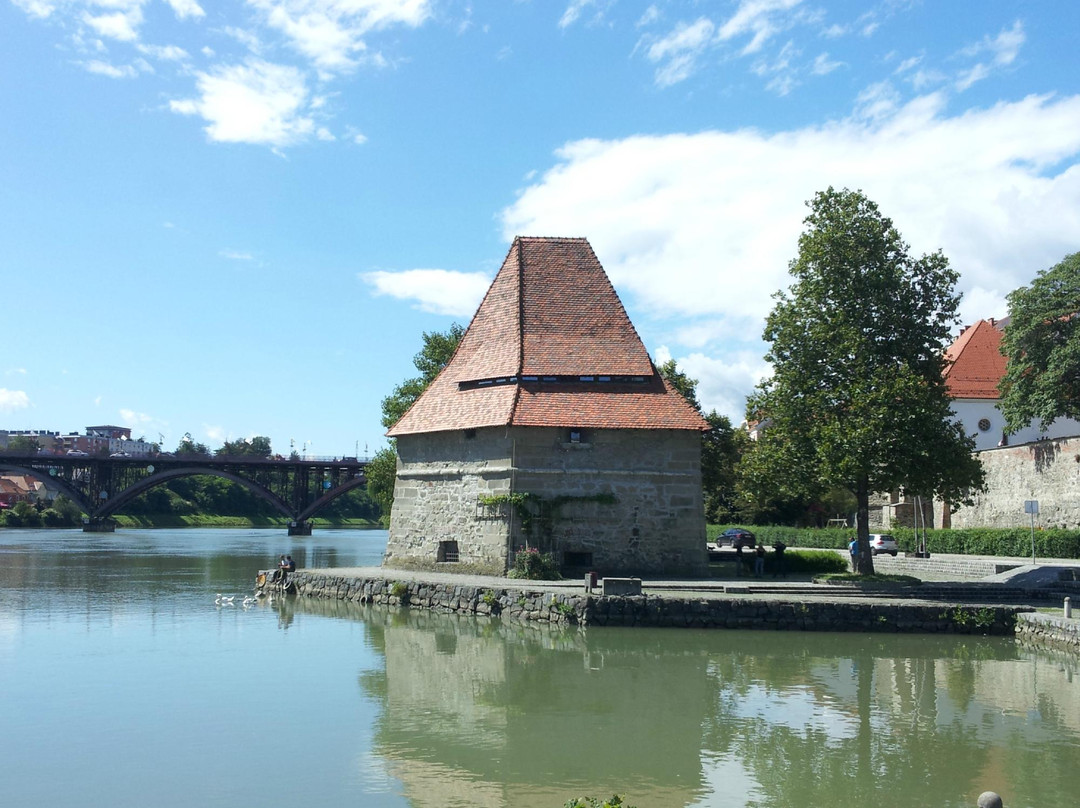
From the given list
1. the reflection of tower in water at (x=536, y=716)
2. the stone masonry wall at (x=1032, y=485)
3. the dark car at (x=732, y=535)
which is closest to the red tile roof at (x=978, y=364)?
the stone masonry wall at (x=1032, y=485)

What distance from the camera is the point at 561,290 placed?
30781 millimetres

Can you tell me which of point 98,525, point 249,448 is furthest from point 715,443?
point 249,448

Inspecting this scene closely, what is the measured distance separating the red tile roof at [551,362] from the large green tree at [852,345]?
8.98 feet

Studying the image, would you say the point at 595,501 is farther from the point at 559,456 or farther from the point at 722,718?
the point at 722,718

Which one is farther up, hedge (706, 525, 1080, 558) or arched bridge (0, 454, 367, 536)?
arched bridge (0, 454, 367, 536)

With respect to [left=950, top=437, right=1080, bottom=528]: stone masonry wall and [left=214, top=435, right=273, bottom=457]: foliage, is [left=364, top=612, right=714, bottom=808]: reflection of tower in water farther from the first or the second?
[left=214, top=435, right=273, bottom=457]: foliage

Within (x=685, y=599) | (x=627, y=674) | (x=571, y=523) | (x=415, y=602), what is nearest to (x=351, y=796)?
(x=627, y=674)

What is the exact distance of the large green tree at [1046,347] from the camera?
40.2 m

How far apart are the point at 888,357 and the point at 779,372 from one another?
2769mm

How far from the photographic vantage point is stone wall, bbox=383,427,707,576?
27.2m

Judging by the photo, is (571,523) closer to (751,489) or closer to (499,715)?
(751,489)

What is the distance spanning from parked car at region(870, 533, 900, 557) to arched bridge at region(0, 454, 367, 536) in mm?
46132

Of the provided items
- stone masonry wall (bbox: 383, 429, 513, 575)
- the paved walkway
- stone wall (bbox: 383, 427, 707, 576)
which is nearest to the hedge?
the paved walkway

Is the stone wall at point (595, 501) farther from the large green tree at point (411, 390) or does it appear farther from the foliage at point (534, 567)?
the large green tree at point (411, 390)
